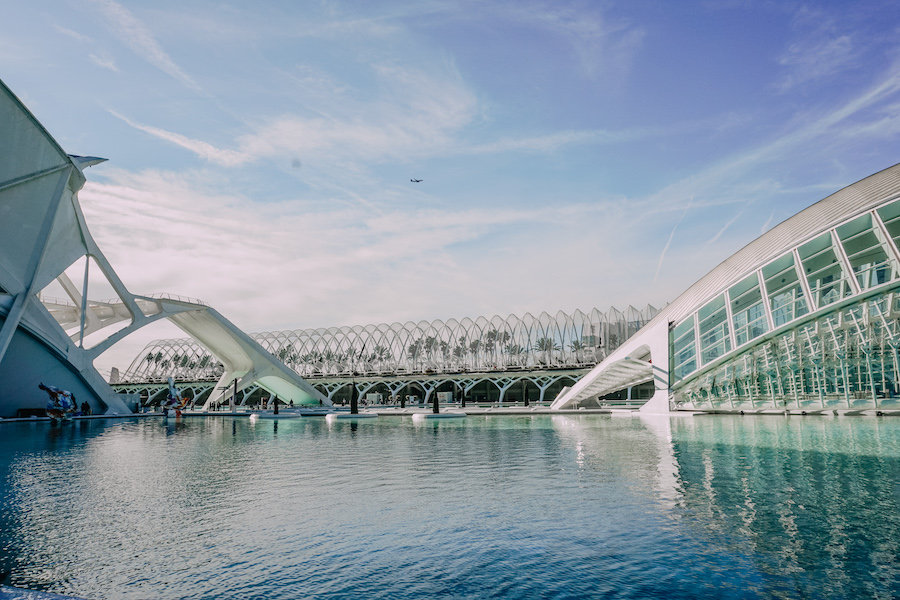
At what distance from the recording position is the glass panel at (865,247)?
72.3 feet

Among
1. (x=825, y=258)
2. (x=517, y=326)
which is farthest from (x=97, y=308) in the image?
(x=825, y=258)

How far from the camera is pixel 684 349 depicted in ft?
97.9

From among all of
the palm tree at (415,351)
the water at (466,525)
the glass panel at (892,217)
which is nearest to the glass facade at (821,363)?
the glass panel at (892,217)

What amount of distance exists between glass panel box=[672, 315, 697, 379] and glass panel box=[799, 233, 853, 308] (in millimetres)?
6237

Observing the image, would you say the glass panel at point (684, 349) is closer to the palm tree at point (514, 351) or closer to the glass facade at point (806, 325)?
the glass facade at point (806, 325)

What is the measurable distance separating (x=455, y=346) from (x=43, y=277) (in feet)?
175

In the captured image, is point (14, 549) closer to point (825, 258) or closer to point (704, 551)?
point (704, 551)

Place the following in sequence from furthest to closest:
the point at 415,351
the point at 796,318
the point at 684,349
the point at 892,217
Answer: the point at 415,351, the point at 684,349, the point at 796,318, the point at 892,217

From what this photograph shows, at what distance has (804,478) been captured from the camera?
10.2 m

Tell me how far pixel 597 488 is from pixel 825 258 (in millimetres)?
20297

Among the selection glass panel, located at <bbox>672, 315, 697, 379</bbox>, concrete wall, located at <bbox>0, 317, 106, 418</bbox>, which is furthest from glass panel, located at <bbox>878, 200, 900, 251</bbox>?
concrete wall, located at <bbox>0, 317, 106, 418</bbox>

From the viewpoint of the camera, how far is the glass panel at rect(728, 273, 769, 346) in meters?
25.2

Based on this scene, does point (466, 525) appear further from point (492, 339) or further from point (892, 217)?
point (492, 339)

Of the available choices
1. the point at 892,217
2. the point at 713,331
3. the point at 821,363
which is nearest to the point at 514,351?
the point at 713,331
